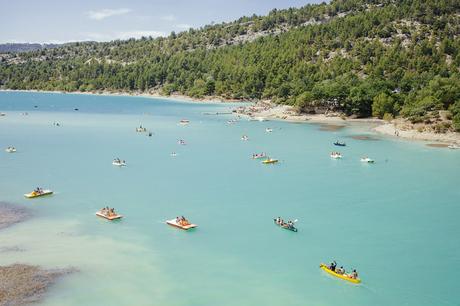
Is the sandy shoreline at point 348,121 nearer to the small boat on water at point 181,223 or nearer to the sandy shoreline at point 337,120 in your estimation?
the sandy shoreline at point 337,120

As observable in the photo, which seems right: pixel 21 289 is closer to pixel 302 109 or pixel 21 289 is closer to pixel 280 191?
pixel 280 191

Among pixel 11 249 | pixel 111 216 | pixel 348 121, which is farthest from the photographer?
pixel 348 121

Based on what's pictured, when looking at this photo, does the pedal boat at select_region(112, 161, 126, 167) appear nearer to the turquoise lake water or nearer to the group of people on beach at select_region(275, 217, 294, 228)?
the turquoise lake water

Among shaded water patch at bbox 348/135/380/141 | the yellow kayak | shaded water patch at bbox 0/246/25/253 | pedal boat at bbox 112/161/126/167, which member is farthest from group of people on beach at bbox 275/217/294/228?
shaded water patch at bbox 348/135/380/141

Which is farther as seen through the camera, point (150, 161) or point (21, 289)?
point (150, 161)

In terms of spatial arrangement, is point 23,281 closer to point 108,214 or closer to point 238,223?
point 108,214

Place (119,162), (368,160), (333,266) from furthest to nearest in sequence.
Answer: (368,160) → (119,162) → (333,266)

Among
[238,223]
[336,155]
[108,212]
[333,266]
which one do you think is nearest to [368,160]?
[336,155]

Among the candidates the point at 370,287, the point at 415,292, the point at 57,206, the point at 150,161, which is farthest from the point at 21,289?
the point at 150,161
